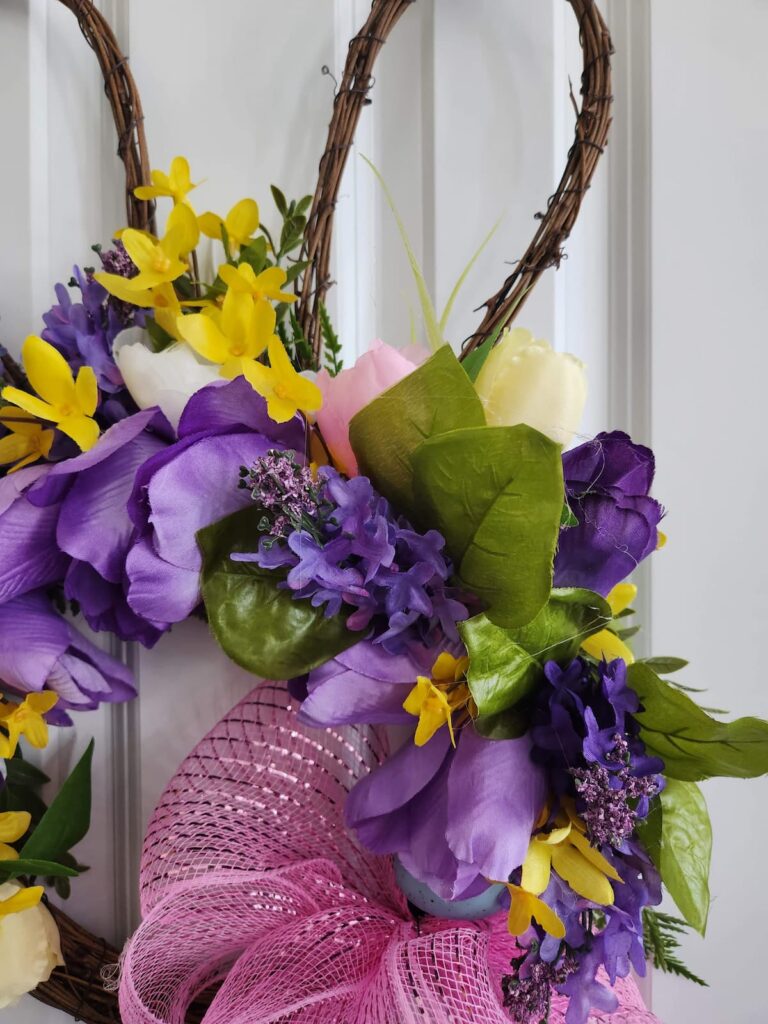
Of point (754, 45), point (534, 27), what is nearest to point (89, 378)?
point (534, 27)

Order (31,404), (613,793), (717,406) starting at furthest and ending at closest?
(717,406) < (31,404) < (613,793)

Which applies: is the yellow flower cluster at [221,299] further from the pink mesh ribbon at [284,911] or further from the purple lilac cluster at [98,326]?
the pink mesh ribbon at [284,911]

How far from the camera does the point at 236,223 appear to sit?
55 cm

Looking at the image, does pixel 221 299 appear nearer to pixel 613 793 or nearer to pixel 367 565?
pixel 367 565

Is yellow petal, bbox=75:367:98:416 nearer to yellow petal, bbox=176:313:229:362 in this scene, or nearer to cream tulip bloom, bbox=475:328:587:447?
yellow petal, bbox=176:313:229:362

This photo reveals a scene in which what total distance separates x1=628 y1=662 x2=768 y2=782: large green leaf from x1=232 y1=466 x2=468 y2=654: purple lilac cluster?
0.10 metres

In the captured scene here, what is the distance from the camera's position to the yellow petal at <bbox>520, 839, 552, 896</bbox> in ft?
1.26

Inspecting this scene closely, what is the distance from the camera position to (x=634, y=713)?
Result: 15.9 inches

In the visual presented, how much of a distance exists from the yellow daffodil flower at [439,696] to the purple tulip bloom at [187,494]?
135 mm

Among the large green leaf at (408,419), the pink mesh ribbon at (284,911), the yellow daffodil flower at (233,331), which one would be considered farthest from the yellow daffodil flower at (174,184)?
the pink mesh ribbon at (284,911)

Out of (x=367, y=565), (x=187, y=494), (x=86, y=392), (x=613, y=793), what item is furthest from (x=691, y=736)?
(x=86, y=392)

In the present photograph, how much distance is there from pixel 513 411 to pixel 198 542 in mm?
185

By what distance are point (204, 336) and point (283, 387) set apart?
8 cm

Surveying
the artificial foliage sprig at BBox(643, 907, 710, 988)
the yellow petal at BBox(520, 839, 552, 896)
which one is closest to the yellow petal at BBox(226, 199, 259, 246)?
the yellow petal at BBox(520, 839, 552, 896)
